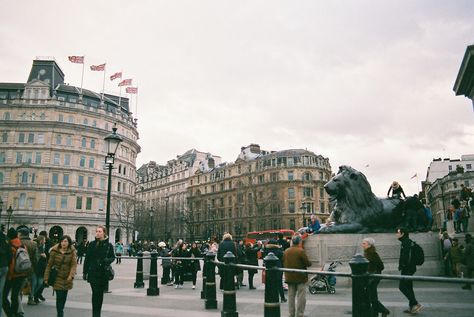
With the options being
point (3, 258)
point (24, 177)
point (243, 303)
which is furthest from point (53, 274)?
point (24, 177)

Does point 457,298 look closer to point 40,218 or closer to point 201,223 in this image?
point 40,218

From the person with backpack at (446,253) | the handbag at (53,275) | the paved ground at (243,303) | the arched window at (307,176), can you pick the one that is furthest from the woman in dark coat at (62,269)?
the arched window at (307,176)

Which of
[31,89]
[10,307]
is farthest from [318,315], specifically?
[31,89]

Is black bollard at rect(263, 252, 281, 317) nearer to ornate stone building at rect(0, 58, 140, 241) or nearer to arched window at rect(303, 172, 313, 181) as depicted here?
ornate stone building at rect(0, 58, 140, 241)

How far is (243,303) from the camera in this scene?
10523mm

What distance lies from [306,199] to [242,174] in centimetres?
1499

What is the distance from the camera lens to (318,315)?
6316 mm

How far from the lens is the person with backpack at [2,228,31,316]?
814 cm

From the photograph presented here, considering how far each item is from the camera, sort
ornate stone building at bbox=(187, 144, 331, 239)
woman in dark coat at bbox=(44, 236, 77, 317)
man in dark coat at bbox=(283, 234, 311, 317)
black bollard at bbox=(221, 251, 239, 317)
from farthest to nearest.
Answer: ornate stone building at bbox=(187, 144, 331, 239) → black bollard at bbox=(221, 251, 239, 317) → woman in dark coat at bbox=(44, 236, 77, 317) → man in dark coat at bbox=(283, 234, 311, 317)

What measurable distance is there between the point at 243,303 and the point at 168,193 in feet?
318

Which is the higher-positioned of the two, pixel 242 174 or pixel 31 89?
pixel 31 89

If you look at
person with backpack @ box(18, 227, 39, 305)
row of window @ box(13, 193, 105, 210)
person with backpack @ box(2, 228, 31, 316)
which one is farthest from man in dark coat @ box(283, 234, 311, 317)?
row of window @ box(13, 193, 105, 210)

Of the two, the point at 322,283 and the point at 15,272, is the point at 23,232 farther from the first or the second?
the point at 322,283

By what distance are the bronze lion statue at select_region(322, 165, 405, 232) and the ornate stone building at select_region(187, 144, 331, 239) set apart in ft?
186
